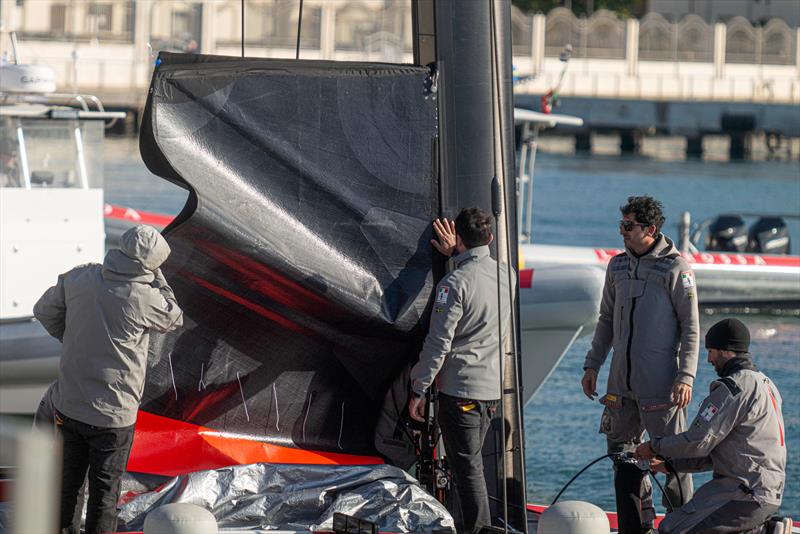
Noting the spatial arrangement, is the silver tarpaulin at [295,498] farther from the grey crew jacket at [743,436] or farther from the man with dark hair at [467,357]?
the grey crew jacket at [743,436]

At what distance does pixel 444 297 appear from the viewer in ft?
18.2

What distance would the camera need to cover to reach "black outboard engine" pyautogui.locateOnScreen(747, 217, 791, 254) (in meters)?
19.7

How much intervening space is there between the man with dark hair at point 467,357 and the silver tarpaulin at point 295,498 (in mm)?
213

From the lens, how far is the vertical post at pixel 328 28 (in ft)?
200

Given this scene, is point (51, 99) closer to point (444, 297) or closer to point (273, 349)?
point (273, 349)

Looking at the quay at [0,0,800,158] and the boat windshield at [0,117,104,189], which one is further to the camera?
the quay at [0,0,800,158]

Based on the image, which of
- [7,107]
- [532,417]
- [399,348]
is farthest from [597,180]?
[399,348]

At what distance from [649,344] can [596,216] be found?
29.8 metres

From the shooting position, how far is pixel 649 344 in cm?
589

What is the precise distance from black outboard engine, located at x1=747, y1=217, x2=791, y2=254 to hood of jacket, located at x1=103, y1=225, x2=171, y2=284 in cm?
1582

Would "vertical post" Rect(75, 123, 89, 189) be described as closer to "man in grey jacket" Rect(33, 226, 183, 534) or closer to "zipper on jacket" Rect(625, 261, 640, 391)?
"man in grey jacket" Rect(33, 226, 183, 534)

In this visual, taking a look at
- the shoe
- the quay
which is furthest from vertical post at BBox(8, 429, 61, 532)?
the quay

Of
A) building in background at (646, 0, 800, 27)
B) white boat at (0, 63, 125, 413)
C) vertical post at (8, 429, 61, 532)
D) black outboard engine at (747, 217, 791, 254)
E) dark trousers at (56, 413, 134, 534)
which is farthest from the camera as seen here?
building in background at (646, 0, 800, 27)

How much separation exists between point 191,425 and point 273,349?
517 millimetres
